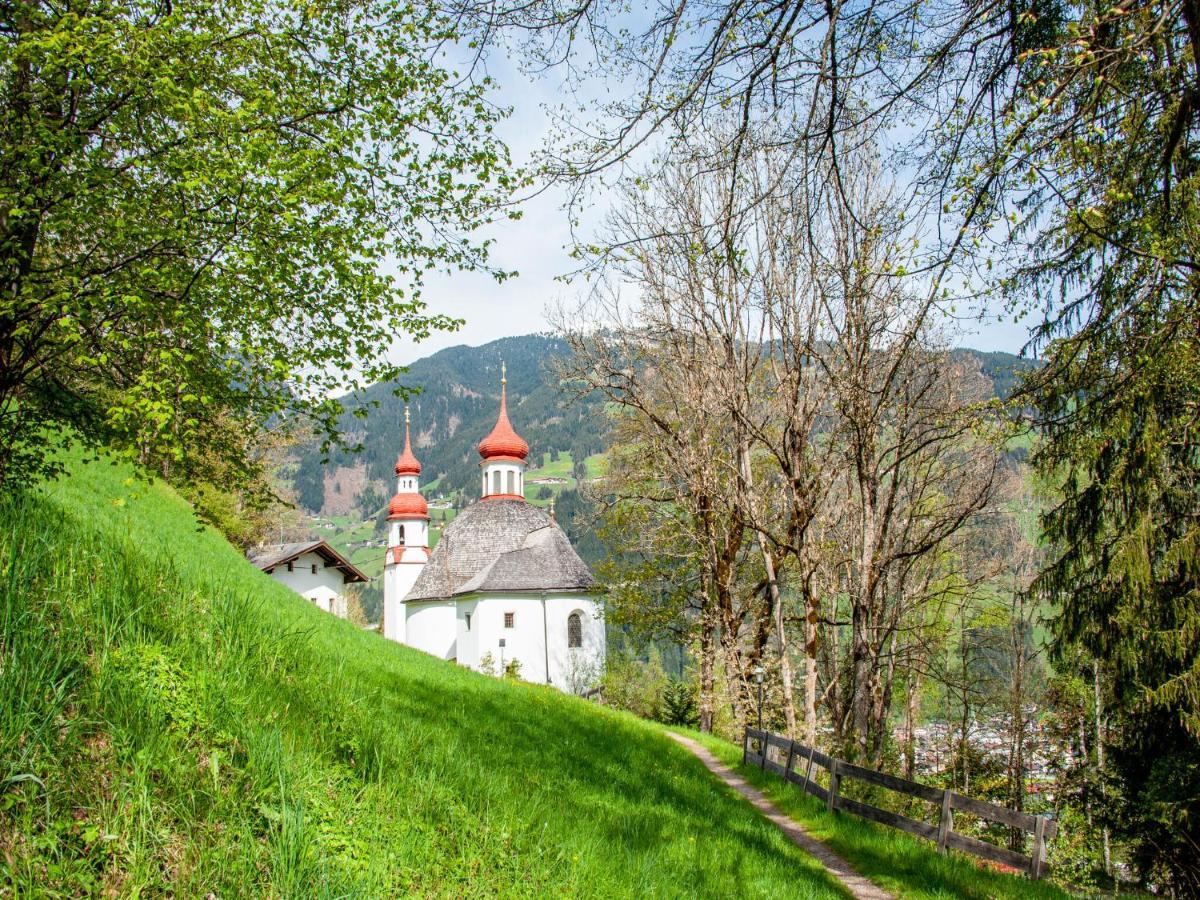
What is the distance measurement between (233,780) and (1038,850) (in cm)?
693

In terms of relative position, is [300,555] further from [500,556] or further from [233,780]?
[233,780]

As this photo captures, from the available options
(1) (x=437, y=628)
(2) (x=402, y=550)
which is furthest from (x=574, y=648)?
(2) (x=402, y=550)

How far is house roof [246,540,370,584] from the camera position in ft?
124

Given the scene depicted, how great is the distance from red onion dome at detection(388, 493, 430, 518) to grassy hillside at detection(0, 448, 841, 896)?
50646 mm

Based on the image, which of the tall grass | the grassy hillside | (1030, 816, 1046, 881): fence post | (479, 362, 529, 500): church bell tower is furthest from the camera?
(479, 362, 529, 500): church bell tower

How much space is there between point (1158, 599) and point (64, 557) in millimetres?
12943

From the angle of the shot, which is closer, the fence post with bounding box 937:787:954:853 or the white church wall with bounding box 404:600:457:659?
the fence post with bounding box 937:787:954:853

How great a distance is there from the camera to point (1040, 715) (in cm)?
2306

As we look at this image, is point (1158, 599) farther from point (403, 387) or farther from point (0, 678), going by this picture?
point (0, 678)

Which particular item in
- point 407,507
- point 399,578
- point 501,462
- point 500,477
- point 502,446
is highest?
point 502,446

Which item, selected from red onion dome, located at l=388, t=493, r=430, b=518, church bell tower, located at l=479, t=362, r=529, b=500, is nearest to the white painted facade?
church bell tower, located at l=479, t=362, r=529, b=500

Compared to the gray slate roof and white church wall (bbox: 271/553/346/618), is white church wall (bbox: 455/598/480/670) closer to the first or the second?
the gray slate roof

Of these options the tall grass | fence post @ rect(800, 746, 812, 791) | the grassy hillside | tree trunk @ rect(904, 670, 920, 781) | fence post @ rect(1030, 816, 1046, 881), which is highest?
the grassy hillside

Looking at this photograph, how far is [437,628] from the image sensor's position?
44.6m
